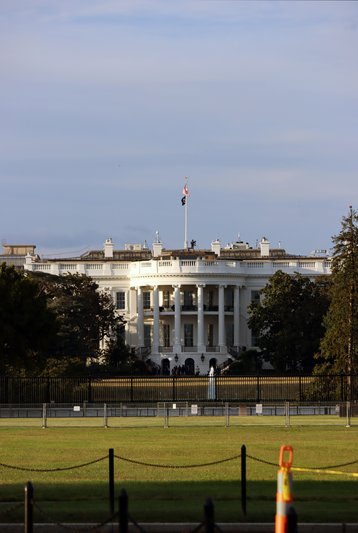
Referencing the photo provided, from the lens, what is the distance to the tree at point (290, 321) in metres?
132

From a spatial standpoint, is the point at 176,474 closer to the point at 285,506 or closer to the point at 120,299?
the point at 285,506

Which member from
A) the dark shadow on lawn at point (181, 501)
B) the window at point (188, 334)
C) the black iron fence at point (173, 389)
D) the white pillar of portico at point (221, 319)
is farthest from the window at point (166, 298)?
the dark shadow on lawn at point (181, 501)

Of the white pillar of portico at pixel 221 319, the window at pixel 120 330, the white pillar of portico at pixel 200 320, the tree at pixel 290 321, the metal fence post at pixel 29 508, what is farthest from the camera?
the white pillar of portico at pixel 221 319

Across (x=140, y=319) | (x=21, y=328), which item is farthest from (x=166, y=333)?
(x=21, y=328)

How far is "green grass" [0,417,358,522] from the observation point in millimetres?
29953

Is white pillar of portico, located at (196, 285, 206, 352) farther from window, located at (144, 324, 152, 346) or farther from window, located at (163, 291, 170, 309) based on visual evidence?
window, located at (144, 324, 152, 346)

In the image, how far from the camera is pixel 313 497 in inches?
1271

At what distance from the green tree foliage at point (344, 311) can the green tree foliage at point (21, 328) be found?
609 inches

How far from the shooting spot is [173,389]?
85.3 metres

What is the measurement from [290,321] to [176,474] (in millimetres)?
96359

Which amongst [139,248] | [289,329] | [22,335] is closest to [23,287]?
[22,335]

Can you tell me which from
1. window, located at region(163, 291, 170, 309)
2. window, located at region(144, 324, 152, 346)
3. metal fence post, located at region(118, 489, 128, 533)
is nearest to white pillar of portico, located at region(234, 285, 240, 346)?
window, located at region(163, 291, 170, 309)

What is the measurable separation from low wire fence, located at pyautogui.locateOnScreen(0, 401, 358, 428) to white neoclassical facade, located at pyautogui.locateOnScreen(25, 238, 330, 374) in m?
75.5

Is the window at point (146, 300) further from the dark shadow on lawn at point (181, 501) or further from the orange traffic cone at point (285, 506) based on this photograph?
the orange traffic cone at point (285, 506)
